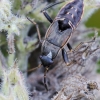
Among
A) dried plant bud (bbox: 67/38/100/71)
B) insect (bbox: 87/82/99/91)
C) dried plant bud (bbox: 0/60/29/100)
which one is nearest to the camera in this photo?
dried plant bud (bbox: 0/60/29/100)

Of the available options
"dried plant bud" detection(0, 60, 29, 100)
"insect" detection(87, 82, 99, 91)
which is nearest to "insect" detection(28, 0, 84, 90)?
"insect" detection(87, 82, 99, 91)

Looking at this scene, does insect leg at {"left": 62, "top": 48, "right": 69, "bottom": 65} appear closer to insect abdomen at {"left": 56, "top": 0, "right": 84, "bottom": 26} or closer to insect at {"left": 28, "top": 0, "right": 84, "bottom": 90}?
insect at {"left": 28, "top": 0, "right": 84, "bottom": 90}

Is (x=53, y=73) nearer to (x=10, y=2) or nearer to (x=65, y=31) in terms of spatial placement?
(x=65, y=31)

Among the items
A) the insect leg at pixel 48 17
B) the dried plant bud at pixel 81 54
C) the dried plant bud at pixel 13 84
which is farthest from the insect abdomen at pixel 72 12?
the dried plant bud at pixel 13 84

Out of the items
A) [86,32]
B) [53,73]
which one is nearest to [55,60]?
[53,73]

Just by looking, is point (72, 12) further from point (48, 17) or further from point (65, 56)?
point (65, 56)

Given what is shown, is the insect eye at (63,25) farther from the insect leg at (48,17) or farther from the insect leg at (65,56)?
the insect leg at (65,56)

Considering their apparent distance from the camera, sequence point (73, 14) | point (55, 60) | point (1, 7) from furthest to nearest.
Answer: point (55, 60)
point (73, 14)
point (1, 7)
